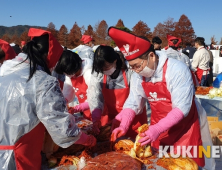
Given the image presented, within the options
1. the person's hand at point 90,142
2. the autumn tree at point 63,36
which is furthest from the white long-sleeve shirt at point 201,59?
the autumn tree at point 63,36

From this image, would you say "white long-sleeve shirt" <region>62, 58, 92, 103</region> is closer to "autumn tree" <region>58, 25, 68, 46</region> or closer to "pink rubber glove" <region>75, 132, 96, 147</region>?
"pink rubber glove" <region>75, 132, 96, 147</region>

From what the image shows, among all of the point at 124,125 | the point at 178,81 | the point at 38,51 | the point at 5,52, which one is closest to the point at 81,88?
the point at 5,52

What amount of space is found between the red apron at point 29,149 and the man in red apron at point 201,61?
6013 mm

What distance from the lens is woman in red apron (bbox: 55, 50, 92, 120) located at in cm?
265

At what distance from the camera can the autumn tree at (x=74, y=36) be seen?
35344mm

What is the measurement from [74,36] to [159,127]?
127ft

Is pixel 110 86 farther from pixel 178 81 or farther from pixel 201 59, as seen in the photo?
pixel 201 59

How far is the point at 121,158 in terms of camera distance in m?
1.56

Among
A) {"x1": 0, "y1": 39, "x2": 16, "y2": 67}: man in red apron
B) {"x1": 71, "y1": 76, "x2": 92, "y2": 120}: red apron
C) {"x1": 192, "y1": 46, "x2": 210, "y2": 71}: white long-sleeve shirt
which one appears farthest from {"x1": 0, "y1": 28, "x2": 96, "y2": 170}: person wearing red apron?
{"x1": 192, "y1": 46, "x2": 210, "y2": 71}: white long-sleeve shirt

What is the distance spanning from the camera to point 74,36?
39.1 meters

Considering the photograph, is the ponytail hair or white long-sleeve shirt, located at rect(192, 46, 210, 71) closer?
the ponytail hair

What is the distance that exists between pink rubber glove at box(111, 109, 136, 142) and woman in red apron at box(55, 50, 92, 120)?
0.90 meters

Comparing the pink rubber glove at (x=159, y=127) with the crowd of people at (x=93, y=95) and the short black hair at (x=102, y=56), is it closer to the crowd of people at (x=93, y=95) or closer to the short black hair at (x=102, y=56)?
the crowd of people at (x=93, y=95)

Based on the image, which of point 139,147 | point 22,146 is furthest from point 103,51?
point 22,146
